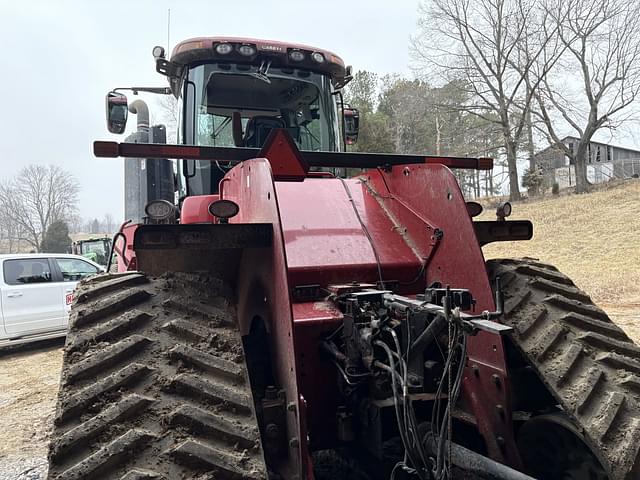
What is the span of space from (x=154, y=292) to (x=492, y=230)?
206cm

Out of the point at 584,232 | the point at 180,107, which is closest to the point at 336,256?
the point at 180,107

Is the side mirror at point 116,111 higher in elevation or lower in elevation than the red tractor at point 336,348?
higher

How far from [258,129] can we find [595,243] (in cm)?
1735

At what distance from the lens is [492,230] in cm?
325

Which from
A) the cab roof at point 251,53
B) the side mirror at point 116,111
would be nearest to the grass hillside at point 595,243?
the cab roof at point 251,53

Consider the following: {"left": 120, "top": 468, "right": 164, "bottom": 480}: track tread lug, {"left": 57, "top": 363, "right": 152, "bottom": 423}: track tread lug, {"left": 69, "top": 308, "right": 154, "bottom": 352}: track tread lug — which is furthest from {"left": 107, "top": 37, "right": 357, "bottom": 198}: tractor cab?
{"left": 120, "top": 468, "right": 164, "bottom": 480}: track tread lug

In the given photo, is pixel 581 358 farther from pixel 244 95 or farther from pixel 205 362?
pixel 244 95

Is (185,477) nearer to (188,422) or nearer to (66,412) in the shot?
(188,422)

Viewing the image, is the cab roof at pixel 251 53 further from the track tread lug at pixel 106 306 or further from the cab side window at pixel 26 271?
the cab side window at pixel 26 271

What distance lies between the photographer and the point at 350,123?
5.14 meters

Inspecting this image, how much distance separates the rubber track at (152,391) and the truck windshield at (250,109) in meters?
2.07

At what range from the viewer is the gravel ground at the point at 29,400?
4.05m

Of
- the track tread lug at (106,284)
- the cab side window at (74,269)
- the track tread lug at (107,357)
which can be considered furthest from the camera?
the cab side window at (74,269)

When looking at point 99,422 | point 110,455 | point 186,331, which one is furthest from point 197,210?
point 110,455
